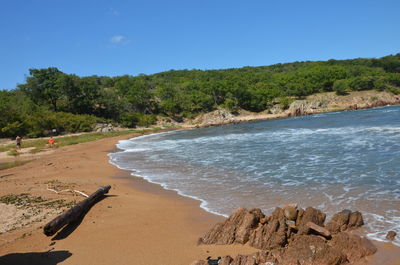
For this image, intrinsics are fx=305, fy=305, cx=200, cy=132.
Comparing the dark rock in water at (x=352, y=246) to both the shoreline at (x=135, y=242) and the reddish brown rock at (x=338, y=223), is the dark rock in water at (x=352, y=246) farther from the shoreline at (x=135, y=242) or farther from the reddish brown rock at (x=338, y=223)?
Result: the reddish brown rock at (x=338, y=223)

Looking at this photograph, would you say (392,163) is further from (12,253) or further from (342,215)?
(12,253)

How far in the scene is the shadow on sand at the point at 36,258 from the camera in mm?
5191

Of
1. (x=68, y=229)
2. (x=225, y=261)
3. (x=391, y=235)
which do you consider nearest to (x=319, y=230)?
(x=391, y=235)

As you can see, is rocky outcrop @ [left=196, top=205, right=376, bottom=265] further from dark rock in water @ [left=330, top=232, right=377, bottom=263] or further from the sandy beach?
the sandy beach

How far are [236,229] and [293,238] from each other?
1.03 meters

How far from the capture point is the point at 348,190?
8.52 meters

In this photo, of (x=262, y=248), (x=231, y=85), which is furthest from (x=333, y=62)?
(x=262, y=248)

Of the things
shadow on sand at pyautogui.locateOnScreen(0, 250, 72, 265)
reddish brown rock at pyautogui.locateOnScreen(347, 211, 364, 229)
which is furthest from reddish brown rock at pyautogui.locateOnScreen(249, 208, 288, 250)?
shadow on sand at pyautogui.locateOnScreen(0, 250, 72, 265)

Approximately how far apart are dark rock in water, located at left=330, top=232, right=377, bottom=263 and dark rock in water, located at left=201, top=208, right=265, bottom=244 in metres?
1.39

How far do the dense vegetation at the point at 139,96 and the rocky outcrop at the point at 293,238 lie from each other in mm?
41024

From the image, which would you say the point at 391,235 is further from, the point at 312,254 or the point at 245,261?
the point at 245,261

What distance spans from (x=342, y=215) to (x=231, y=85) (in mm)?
76756

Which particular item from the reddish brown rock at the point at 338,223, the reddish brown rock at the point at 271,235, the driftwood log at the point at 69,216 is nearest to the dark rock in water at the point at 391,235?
the reddish brown rock at the point at 338,223

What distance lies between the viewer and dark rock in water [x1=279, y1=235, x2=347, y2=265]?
454 centimetres
